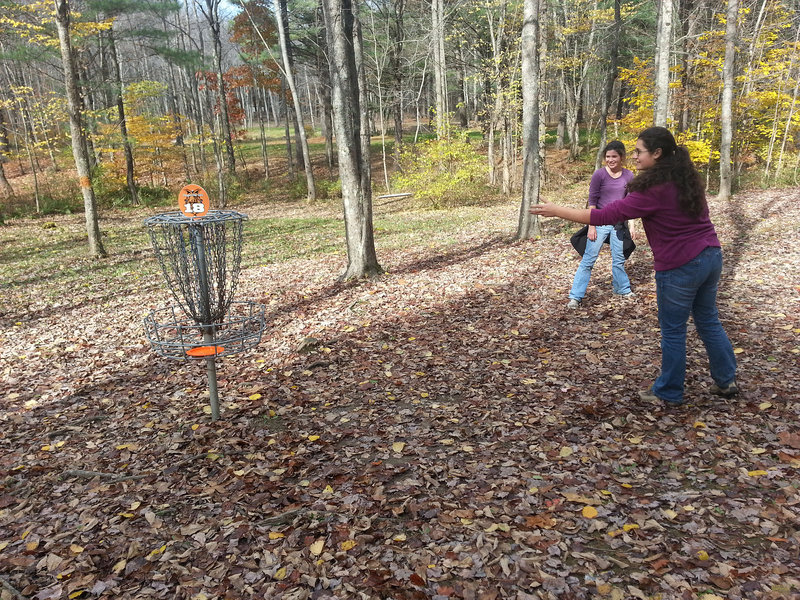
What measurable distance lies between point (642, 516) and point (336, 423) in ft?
8.26

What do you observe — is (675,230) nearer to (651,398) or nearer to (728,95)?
(651,398)

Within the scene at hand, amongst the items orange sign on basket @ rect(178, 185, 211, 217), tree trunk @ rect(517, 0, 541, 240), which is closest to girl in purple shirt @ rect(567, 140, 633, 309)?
tree trunk @ rect(517, 0, 541, 240)

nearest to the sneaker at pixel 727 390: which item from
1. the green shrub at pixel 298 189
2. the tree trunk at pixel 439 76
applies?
the tree trunk at pixel 439 76

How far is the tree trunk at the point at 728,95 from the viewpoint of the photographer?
1334 cm

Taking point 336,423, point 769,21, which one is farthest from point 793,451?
point 769,21

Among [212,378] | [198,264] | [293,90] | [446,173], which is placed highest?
[293,90]

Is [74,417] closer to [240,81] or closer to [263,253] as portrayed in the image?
[263,253]

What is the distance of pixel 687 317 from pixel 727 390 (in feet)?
2.61

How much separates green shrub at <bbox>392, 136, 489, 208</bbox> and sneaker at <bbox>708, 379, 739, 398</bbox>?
1537 cm

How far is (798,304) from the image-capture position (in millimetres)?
5996

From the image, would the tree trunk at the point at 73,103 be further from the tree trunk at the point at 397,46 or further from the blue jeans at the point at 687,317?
the tree trunk at the point at 397,46

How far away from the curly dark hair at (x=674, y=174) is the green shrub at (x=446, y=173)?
1529cm

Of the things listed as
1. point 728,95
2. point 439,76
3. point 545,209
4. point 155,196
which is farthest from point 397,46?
point 545,209

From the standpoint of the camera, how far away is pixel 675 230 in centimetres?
362
